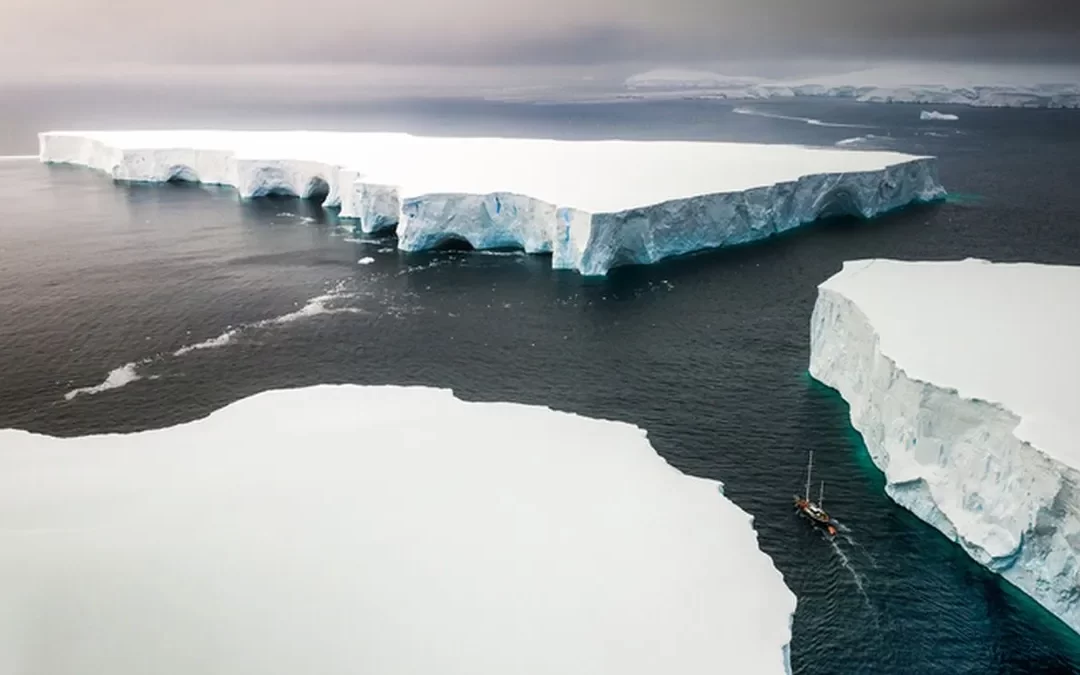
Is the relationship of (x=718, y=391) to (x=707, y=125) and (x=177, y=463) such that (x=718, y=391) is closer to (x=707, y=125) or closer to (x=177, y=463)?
(x=177, y=463)

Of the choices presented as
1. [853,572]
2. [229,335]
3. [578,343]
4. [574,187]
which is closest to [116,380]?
[229,335]

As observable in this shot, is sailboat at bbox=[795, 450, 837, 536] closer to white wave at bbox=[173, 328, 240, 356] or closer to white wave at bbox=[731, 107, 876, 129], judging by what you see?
white wave at bbox=[173, 328, 240, 356]

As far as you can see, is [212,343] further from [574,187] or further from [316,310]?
[574,187]

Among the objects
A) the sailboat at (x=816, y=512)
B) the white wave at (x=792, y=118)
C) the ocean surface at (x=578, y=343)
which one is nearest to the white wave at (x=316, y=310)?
the ocean surface at (x=578, y=343)

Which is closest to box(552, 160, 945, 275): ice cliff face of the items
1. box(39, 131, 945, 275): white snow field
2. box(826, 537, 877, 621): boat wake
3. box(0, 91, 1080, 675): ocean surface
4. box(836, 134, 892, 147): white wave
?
box(39, 131, 945, 275): white snow field

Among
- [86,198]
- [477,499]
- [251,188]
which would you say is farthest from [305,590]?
[86,198]

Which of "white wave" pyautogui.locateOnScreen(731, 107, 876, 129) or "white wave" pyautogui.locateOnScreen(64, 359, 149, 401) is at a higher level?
"white wave" pyautogui.locateOnScreen(731, 107, 876, 129)
